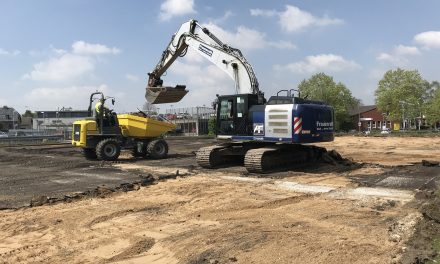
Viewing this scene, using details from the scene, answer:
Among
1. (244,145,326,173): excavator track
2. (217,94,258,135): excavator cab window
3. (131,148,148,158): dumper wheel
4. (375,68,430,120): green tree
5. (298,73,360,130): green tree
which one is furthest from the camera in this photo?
(298,73,360,130): green tree

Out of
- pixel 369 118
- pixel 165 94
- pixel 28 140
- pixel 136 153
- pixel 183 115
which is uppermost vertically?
pixel 369 118

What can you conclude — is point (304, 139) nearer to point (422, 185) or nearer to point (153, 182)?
point (422, 185)

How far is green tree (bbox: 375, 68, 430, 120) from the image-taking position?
76.0 metres

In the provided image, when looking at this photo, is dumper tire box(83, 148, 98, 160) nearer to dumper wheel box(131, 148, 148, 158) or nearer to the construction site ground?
dumper wheel box(131, 148, 148, 158)

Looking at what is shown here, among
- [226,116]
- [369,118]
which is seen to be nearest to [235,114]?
[226,116]

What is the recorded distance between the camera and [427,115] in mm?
76062

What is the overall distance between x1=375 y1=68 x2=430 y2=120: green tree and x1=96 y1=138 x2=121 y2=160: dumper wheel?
2593 inches

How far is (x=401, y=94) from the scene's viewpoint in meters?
76.4

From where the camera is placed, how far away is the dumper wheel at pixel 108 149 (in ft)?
62.4

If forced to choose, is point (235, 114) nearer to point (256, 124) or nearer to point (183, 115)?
point (256, 124)

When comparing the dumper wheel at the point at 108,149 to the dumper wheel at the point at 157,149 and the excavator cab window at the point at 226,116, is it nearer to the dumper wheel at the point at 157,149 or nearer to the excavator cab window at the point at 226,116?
the dumper wheel at the point at 157,149

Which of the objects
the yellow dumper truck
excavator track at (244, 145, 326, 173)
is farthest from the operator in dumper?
excavator track at (244, 145, 326, 173)

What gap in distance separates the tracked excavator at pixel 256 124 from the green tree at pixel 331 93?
2699 inches

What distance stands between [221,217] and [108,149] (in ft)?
39.1
